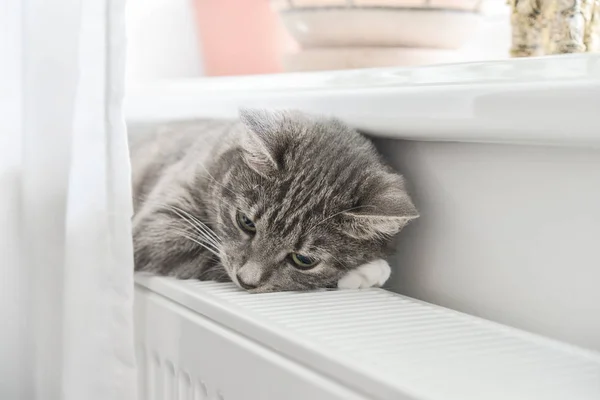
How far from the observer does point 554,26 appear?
89 cm

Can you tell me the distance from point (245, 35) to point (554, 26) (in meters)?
0.85

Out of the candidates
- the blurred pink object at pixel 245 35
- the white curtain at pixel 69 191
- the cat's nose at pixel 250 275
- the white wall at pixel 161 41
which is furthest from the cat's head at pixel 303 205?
the white wall at pixel 161 41

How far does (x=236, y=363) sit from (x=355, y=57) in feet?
1.95

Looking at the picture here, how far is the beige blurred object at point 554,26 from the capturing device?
→ 0.87 metres

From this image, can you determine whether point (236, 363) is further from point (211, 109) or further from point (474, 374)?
point (211, 109)

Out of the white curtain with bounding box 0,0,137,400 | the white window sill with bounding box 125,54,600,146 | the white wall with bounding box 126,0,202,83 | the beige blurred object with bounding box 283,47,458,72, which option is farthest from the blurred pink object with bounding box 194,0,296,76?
the white curtain with bounding box 0,0,137,400

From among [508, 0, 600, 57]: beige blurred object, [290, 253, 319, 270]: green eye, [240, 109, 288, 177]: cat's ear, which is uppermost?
[508, 0, 600, 57]: beige blurred object

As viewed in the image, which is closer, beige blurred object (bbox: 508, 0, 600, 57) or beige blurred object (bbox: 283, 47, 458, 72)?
beige blurred object (bbox: 508, 0, 600, 57)

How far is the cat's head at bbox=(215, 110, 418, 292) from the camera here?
912 millimetres

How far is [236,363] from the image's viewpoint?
72cm

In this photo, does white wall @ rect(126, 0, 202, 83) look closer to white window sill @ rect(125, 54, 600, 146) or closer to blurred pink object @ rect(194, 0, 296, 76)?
blurred pink object @ rect(194, 0, 296, 76)

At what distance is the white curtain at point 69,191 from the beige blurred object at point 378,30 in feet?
1.21

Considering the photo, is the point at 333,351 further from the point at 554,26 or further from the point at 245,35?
the point at 245,35

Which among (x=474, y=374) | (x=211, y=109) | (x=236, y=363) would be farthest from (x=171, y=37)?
(x=474, y=374)
